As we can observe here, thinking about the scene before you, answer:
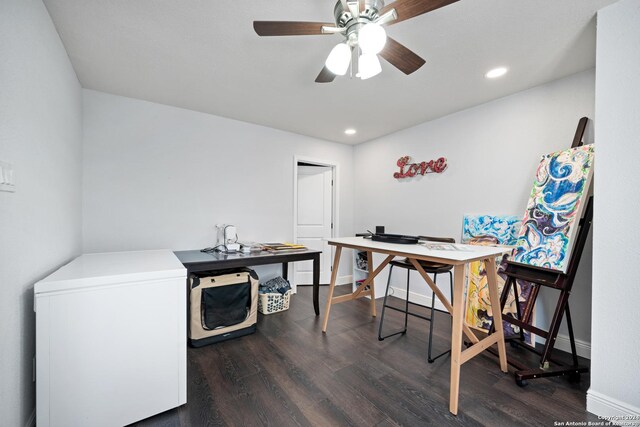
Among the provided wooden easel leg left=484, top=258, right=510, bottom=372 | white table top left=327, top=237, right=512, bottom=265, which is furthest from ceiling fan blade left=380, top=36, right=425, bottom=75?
wooden easel leg left=484, top=258, right=510, bottom=372

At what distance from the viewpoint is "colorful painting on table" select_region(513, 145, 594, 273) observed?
187 cm

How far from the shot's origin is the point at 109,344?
4.44 ft

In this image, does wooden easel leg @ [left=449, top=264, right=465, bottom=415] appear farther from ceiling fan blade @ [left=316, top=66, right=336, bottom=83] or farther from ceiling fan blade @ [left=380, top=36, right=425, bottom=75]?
ceiling fan blade @ [left=316, top=66, right=336, bottom=83]

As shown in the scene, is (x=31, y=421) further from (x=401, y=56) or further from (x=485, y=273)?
(x=485, y=273)

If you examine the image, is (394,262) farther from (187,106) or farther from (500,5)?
(187,106)

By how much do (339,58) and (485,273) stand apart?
2.45m

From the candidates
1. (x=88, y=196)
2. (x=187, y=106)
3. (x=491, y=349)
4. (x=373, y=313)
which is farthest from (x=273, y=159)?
(x=491, y=349)

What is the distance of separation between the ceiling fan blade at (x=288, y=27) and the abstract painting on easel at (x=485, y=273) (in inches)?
96.7

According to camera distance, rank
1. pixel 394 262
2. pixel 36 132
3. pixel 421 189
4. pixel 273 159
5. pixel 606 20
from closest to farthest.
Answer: pixel 36 132
pixel 606 20
pixel 394 262
pixel 421 189
pixel 273 159

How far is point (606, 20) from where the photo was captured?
151cm

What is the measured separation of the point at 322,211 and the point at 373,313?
1.89 m

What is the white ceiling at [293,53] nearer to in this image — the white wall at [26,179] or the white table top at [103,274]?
the white wall at [26,179]

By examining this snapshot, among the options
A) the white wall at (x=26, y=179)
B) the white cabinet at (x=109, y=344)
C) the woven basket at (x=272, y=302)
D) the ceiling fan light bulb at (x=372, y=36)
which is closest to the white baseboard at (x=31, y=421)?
the white wall at (x=26, y=179)

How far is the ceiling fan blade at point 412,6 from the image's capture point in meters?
1.14
